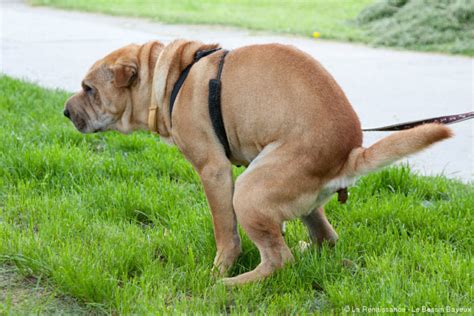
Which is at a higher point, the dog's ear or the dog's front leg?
the dog's ear

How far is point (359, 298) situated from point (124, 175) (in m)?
2.44

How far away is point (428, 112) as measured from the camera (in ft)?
24.0

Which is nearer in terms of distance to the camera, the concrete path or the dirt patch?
the dirt patch

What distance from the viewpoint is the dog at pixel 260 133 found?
3.52m

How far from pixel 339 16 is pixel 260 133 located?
1251 centimetres

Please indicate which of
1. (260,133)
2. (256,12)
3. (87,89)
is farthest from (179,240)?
(256,12)

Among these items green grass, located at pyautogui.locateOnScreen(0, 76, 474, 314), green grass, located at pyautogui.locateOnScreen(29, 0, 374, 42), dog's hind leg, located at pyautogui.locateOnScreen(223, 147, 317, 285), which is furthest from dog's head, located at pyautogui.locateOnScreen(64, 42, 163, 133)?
green grass, located at pyautogui.locateOnScreen(29, 0, 374, 42)

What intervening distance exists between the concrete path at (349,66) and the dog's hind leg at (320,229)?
1813 millimetres

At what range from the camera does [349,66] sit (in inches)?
389

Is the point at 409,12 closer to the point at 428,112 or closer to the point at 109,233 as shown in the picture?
the point at 428,112

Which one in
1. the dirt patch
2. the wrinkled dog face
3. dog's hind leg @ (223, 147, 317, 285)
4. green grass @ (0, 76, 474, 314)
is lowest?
the dirt patch

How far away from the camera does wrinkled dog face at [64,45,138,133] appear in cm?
419

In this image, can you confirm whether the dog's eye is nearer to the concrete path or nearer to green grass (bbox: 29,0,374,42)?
the concrete path

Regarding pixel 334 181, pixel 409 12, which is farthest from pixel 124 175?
pixel 409 12
